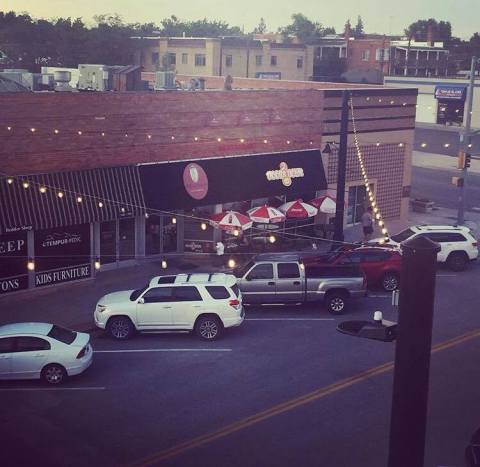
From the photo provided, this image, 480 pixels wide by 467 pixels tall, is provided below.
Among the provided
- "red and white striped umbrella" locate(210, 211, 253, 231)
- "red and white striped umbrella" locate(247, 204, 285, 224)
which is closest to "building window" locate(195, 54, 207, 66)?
"red and white striped umbrella" locate(247, 204, 285, 224)

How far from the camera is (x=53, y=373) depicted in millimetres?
18203

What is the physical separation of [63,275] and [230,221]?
20.8 feet

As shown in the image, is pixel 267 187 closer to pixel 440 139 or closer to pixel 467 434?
pixel 467 434

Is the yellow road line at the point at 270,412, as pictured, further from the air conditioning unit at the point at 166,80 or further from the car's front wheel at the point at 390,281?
the air conditioning unit at the point at 166,80

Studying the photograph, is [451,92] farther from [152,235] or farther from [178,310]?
[178,310]

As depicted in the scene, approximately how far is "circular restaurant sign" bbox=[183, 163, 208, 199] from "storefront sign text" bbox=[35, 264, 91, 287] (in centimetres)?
487

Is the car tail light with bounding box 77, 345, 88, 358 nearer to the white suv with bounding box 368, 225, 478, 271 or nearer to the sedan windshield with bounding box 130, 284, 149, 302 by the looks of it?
the sedan windshield with bounding box 130, 284, 149, 302

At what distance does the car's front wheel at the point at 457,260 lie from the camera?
29.3 m

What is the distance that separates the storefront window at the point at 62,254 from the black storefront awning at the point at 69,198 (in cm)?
77

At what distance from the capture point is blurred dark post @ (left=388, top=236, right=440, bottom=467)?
7.62 metres

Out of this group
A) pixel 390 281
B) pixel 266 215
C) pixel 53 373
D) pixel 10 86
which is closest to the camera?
pixel 53 373

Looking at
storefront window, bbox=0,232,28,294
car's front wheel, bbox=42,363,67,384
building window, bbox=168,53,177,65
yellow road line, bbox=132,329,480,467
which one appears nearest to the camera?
yellow road line, bbox=132,329,480,467

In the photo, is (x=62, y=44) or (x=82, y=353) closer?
(x=82, y=353)

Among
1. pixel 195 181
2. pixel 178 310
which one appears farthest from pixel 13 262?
pixel 195 181
